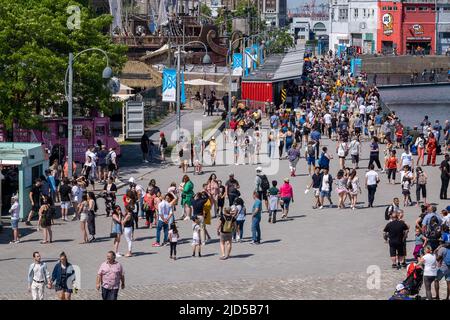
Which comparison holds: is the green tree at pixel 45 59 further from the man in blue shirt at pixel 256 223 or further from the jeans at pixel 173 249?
the jeans at pixel 173 249

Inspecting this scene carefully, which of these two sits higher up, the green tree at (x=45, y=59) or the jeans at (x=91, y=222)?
the green tree at (x=45, y=59)

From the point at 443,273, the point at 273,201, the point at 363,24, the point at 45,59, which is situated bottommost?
the point at 443,273

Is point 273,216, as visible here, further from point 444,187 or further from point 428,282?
point 428,282

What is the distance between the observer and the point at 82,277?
25.9m

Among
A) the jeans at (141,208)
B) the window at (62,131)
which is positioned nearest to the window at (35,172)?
the jeans at (141,208)

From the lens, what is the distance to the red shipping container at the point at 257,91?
213 ft

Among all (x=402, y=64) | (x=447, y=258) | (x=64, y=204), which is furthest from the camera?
(x=402, y=64)

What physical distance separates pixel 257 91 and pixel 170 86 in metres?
13.7

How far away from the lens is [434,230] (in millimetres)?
26406

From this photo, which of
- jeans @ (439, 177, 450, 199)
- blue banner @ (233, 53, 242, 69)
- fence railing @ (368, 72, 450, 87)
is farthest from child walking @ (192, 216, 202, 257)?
fence railing @ (368, 72, 450, 87)

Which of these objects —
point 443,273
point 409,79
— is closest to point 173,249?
point 443,273

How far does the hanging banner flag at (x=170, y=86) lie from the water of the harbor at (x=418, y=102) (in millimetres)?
44610

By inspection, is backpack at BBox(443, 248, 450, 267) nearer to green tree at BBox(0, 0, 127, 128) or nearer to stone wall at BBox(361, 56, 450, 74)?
green tree at BBox(0, 0, 127, 128)
